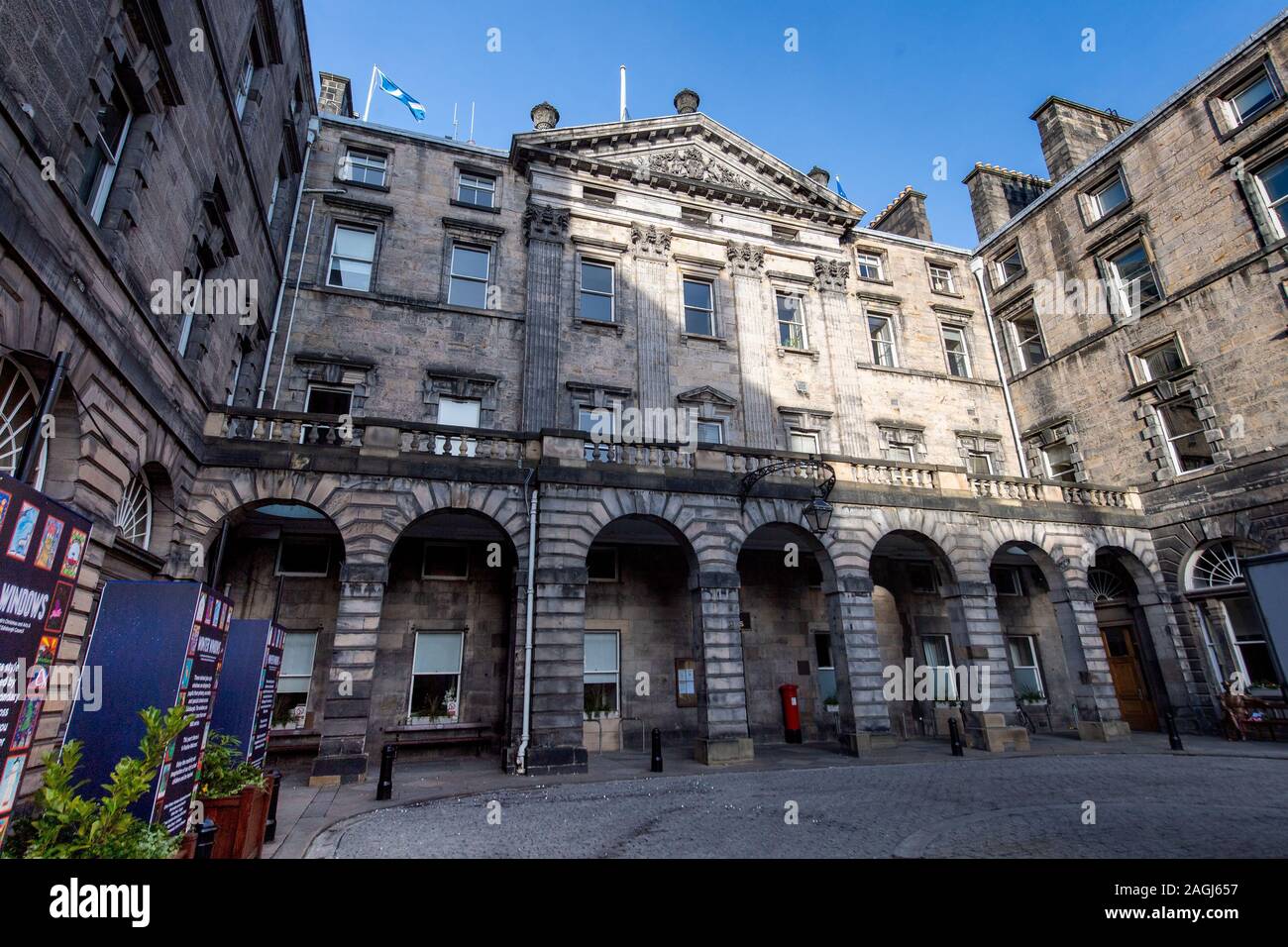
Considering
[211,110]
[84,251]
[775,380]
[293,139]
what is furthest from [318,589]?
[775,380]

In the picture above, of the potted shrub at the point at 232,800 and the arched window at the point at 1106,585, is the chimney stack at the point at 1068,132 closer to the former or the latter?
the arched window at the point at 1106,585

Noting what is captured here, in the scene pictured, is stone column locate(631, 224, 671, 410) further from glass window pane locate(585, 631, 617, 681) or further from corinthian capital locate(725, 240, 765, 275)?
glass window pane locate(585, 631, 617, 681)

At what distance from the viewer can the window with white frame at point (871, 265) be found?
1025 inches

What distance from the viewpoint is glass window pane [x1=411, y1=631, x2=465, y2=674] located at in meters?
16.4

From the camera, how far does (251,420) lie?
45.6 feet

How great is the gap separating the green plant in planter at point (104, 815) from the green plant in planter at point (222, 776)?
4.90 feet

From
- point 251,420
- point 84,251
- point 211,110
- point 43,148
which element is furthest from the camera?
point 251,420

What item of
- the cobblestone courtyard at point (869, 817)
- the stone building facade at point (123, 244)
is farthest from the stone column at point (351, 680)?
the stone building facade at point (123, 244)

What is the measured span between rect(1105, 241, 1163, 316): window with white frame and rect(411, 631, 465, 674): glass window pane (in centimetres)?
2424

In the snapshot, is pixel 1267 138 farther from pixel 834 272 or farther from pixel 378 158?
pixel 378 158

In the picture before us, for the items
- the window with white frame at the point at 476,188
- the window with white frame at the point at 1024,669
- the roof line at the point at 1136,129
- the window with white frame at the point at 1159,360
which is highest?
the roof line at the point at 1136,129
